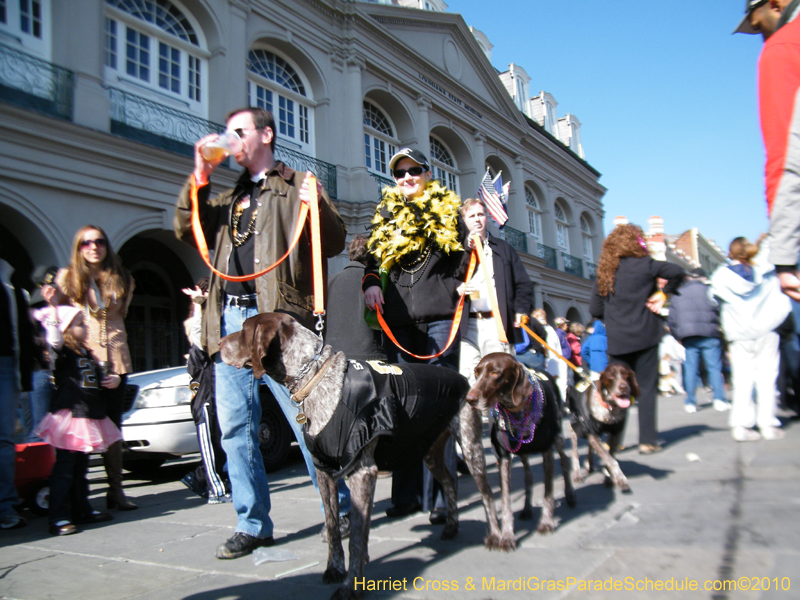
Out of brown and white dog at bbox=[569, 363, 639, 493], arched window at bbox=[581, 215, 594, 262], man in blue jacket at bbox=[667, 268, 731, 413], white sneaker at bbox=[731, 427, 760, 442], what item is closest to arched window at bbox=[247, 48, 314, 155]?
man in blue jacket at bbox=[667, 268, 731, 413]

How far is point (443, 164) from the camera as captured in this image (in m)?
22.6

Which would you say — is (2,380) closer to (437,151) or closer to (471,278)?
(471,278)

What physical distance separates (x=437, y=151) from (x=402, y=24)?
4.92 meters

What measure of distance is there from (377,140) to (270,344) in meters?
17.5

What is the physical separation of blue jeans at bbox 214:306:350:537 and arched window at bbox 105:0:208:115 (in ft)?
35.4

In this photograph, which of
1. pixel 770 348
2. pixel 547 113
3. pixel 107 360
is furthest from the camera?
pixel 547 113

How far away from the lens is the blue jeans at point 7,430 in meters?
3.99

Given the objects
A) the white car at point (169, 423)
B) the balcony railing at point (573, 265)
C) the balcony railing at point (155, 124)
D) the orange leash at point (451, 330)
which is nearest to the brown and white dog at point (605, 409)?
the orange leash at point (451, 330)

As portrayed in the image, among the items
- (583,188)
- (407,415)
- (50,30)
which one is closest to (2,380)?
(407,415)

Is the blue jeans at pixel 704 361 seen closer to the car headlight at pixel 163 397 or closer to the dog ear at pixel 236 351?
the car headlight at pixel 163 397

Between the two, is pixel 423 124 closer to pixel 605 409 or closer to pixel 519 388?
pixel 605 409

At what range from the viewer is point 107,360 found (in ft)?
14.6

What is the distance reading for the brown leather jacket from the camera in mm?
3133

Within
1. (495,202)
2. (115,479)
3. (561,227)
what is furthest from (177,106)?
(561,227)
